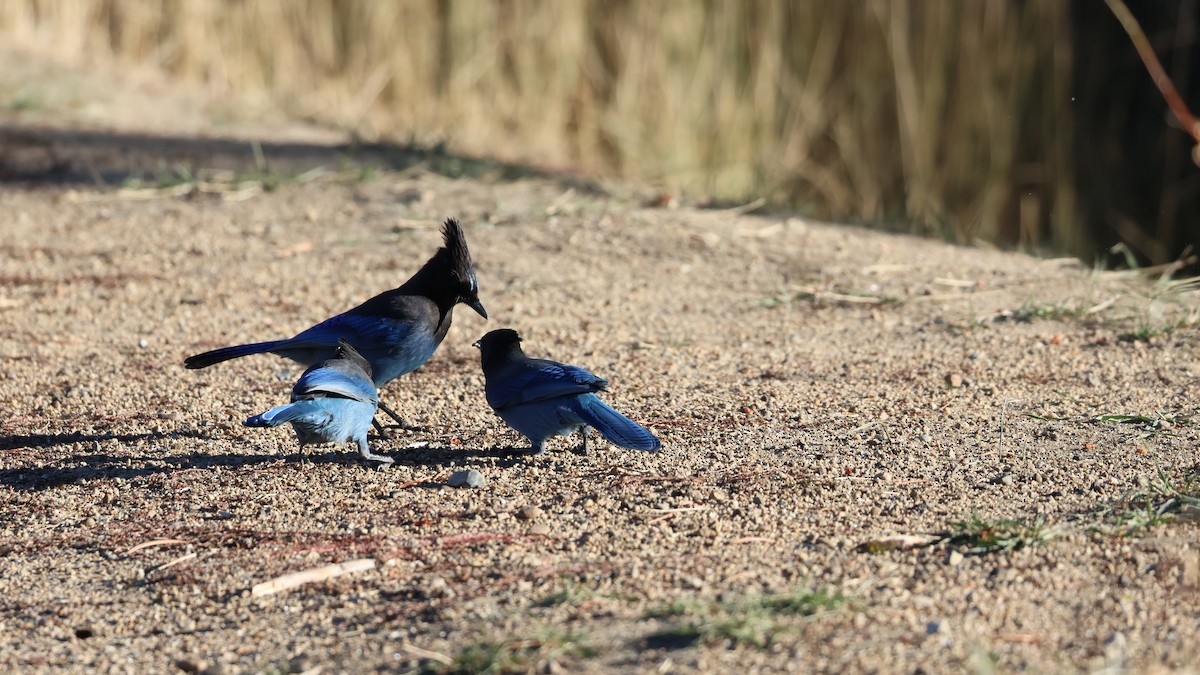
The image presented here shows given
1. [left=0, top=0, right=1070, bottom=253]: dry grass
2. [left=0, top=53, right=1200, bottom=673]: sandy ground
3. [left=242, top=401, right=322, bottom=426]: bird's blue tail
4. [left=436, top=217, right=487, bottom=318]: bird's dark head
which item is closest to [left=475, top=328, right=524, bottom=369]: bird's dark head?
[left=0, top=53, right=1200, bottom=673]: sandy ground

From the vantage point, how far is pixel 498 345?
3.96 metres

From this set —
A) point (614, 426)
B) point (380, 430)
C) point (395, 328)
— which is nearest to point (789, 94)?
point (395, 328)

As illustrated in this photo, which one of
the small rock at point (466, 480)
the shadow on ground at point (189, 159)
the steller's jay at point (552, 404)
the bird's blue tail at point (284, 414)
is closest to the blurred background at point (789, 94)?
the shadow on ground at point (189, 159)

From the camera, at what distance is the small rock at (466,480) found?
3.54 metres

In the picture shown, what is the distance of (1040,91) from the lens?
811cm

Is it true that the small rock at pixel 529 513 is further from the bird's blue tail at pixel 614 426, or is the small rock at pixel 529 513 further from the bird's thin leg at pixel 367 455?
the bird's thin leg at pixel 367 455

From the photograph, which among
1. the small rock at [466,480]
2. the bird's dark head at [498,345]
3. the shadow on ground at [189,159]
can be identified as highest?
the shadow on ground at [189,159]

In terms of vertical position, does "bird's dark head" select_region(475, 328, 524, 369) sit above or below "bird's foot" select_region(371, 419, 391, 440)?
above

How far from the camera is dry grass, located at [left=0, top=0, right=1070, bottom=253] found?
8.02 metres

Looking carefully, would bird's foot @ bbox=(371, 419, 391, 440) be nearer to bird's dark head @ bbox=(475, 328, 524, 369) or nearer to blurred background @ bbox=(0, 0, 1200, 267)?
Result: bird's dark head @ bbox=(475, 328, 524, 369)

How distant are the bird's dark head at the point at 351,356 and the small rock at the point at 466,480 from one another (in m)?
0.48

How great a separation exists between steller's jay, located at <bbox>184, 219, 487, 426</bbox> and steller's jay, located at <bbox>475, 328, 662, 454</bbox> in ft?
1.43

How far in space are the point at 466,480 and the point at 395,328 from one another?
78 centimetres

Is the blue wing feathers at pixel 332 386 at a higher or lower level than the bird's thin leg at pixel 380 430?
higher
